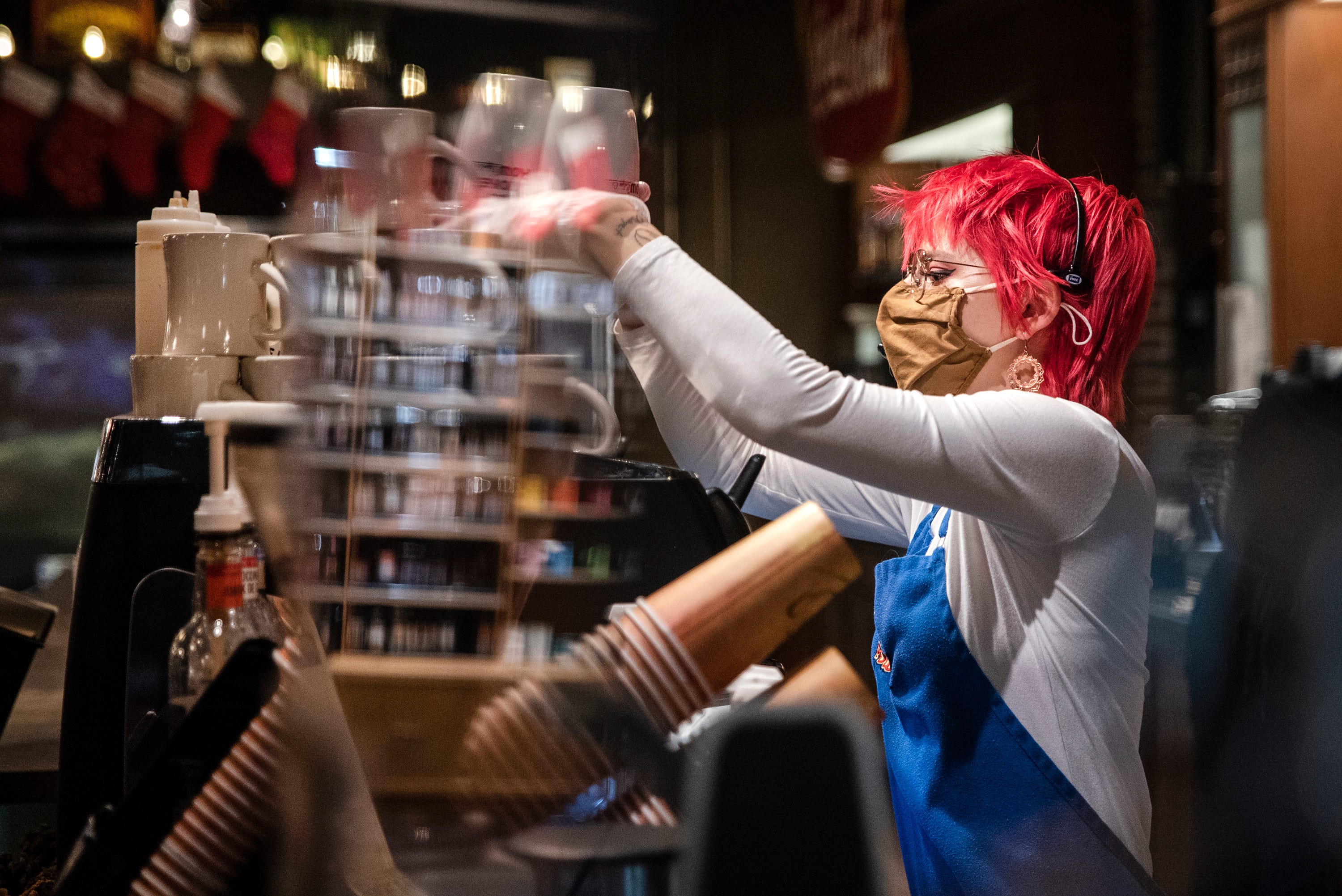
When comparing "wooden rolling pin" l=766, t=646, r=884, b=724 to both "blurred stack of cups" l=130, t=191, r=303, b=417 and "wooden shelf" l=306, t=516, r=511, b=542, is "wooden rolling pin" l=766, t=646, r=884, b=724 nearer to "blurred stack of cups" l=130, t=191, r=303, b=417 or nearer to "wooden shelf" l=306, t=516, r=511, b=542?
"wooden shelf" l=306, t=516, r=511, b=542

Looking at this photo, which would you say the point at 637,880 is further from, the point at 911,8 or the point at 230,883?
the point at 911,8

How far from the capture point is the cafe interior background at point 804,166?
1.40 metres

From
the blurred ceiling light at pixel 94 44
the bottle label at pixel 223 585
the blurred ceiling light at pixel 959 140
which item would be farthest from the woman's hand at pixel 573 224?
the blurred ceiling light at pixel 94 44

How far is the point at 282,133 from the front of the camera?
4230mm

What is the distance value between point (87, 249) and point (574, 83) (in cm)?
451

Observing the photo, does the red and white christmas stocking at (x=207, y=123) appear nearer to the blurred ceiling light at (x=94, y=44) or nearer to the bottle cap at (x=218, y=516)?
the blurred ceiling light at (x=94, y=44)

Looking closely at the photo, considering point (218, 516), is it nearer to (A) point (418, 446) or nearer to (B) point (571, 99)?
(A) point (418, 446)

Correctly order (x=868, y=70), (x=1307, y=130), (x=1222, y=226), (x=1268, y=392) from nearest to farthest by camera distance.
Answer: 1. (x=1268, y=392)
2. (x=1307, y=130)
3. (x=1222, y=226)
4. (x=868, y=70)

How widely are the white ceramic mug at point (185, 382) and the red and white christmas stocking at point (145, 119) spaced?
3.97m

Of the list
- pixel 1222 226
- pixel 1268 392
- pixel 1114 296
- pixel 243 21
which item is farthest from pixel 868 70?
pixel 1114 296

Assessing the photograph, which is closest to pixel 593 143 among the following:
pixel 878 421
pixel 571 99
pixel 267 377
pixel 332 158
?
pixel 571 99

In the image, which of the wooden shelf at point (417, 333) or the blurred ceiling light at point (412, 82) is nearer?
the wooden shelf at point (417, 333)

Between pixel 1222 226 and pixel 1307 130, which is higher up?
pixel 1307 130

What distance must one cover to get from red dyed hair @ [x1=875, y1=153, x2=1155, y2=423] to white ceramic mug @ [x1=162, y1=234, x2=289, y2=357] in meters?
0.59
